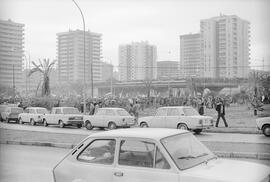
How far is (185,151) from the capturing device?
539 centimetres

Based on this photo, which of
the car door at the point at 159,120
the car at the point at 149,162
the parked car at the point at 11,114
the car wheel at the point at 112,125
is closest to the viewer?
the car at the point at 149,162

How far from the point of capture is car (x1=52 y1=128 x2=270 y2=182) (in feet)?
16.2

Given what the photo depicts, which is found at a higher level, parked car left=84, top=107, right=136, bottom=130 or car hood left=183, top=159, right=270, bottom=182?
car hood left=183, top=159, right=270, bottom=182

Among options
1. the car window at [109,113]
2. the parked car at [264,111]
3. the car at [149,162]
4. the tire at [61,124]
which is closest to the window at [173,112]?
the car window at [109,113]

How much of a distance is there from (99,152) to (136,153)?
23.4 inches

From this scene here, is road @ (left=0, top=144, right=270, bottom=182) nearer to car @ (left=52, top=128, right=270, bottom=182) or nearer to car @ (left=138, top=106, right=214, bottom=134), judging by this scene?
car @ (left=52, top=128, right=270, bottom=182)

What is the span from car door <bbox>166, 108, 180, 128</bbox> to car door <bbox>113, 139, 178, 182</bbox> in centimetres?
1479

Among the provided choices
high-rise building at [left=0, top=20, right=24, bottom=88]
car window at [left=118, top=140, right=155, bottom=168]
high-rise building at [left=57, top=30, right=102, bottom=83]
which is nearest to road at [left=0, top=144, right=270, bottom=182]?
high-rise building at [left=0, top=20, right=24, bottom=88]

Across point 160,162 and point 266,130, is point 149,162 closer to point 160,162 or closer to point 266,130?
point 160,162

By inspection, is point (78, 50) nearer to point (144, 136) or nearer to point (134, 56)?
point (134, 56)

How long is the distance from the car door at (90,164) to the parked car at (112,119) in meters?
17.1

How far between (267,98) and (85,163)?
30.4 m

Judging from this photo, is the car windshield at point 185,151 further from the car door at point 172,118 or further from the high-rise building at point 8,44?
the car door at point 172,118

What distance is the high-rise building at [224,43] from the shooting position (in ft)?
117
